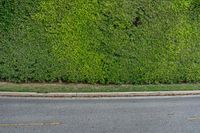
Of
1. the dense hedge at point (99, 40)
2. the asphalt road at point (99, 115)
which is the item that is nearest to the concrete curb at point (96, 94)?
the asphalt road at point (99, 115)

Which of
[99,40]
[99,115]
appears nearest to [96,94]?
[99,115]

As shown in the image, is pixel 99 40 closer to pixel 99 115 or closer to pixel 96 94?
pixel 96 94

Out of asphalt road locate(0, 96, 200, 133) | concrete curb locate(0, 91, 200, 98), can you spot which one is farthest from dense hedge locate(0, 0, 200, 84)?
asphalt road locate(0, 96, 200, 133)

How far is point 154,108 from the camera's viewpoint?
40.7 feet

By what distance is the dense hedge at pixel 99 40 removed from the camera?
15758 mm

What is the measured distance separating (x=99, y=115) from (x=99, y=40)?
6.00m

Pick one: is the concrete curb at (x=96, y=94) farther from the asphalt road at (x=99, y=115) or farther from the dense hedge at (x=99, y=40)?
the dense hedge at (x=99, y=40)

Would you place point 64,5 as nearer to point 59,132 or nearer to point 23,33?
point 23,33

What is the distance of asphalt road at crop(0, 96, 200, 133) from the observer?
9.80m

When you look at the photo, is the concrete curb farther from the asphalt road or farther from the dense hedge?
the dense hedge

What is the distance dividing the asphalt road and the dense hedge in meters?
3.17

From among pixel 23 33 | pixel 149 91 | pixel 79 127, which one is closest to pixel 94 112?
pixel 79 127

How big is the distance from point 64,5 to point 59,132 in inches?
312

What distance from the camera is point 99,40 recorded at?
54.2 feet
